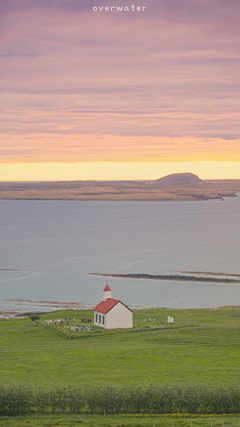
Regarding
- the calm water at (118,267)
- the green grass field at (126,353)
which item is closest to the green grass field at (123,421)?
the green grass field at (126,353)

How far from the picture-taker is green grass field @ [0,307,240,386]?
156ft

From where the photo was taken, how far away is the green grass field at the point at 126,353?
47562 millimetres

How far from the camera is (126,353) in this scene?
56812 mm

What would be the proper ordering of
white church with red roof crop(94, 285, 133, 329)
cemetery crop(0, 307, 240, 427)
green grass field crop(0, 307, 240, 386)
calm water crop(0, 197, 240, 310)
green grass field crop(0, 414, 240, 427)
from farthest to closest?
calm water crop(0, 197, 240, 310), white church with red roof crop(94, 285, 133, 329), green grass field crop(0, 307, 240, 386), cemetery crop(0, 307, 240, 427), green grass field crop(0, 414, 240, 427)

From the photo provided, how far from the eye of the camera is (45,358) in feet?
181

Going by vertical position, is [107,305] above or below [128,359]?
above

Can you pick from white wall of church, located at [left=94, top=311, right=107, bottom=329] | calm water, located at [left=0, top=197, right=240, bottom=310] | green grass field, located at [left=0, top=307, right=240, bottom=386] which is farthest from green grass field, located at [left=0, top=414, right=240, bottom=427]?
calm water, located at [left=0, top=197, right=240, bottom=310]

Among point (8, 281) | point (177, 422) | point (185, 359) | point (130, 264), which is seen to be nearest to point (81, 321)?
point (185, 359)

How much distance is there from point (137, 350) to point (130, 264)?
86704mm

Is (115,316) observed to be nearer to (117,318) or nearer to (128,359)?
(117,318)

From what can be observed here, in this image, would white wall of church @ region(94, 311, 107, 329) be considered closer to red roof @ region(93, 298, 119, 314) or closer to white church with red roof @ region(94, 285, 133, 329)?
white church with red roof @ region(94, 285, 133, 329)

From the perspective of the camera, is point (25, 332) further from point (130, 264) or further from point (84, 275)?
point (130, 264)

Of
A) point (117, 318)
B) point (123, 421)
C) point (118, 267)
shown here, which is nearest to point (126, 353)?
point (117, 318)

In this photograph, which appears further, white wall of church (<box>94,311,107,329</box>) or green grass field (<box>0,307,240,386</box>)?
white wall of church (<box>94,311,107,329</box>)
